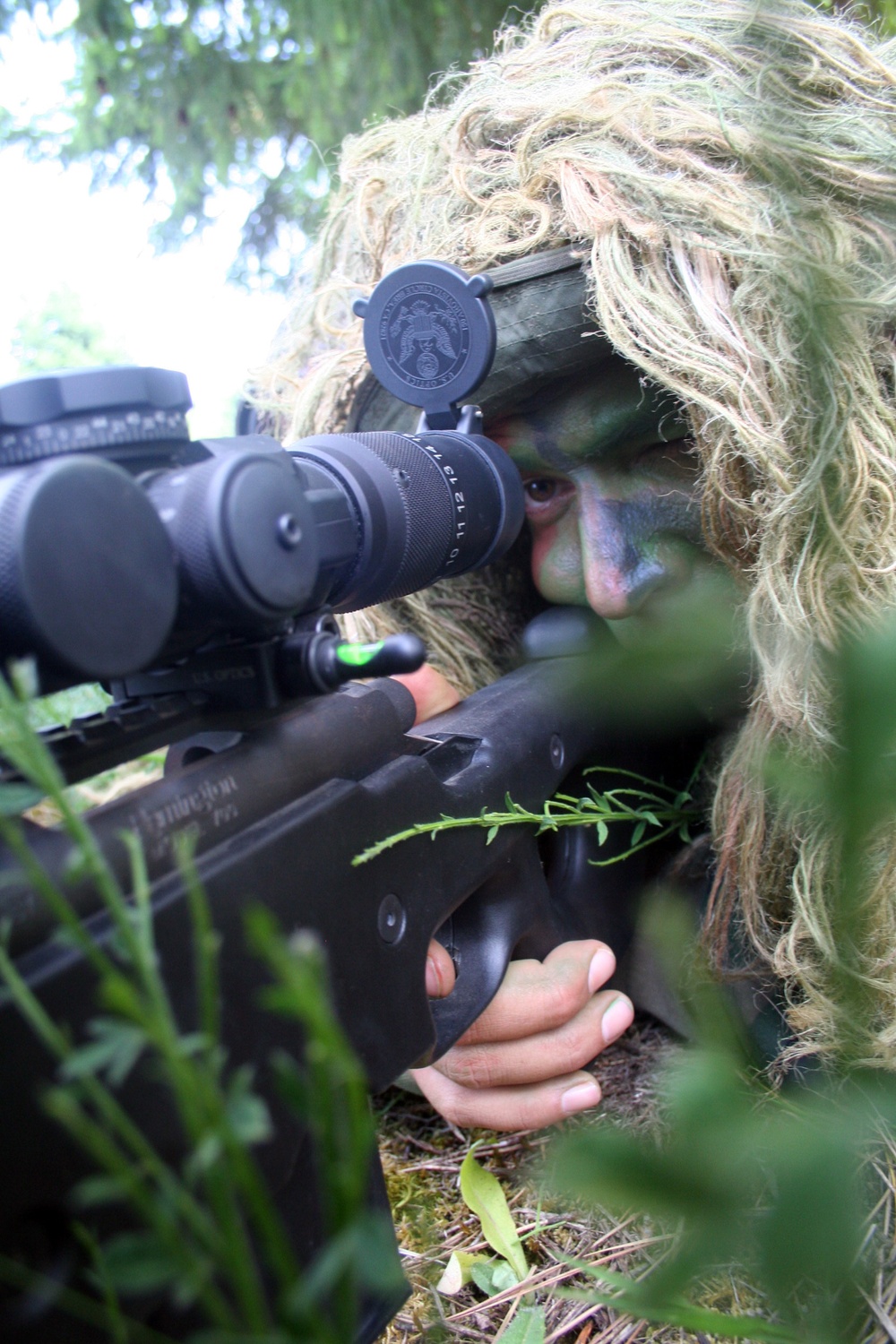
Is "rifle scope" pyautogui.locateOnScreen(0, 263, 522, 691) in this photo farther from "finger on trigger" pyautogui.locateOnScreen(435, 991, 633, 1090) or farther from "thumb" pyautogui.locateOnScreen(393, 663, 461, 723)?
"finger on trigger" pyautogui.locateOnScreen(435, 991, 633, 1090)

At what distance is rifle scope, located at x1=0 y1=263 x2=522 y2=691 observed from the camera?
0.49 meters

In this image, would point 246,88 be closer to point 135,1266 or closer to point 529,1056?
point 529,1056

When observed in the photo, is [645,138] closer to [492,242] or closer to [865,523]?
[492,242]

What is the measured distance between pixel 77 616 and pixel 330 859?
0.73ft

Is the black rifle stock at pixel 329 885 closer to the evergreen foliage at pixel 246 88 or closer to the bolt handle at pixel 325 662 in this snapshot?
the bolt handle at pixel 325 662

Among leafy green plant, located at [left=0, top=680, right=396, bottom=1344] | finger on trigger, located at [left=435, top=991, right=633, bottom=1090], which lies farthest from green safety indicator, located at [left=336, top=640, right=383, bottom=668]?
finger on trigger, located at [left=435, top=991, right=633, bottom=1090]

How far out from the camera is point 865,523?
843 millimetres

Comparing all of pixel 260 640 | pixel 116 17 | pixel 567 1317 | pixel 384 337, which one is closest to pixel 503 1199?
pixel 567 1317

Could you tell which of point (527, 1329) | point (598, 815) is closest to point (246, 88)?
point (598, 815)

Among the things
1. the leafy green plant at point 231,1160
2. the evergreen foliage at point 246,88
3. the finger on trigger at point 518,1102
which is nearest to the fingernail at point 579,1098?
the finger on trigger at point 518,1102

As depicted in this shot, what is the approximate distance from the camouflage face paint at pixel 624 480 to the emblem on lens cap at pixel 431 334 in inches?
4.5

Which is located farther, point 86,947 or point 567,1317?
point 567,1317

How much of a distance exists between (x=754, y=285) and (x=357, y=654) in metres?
0.49

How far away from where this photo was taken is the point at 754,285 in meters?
0.87
